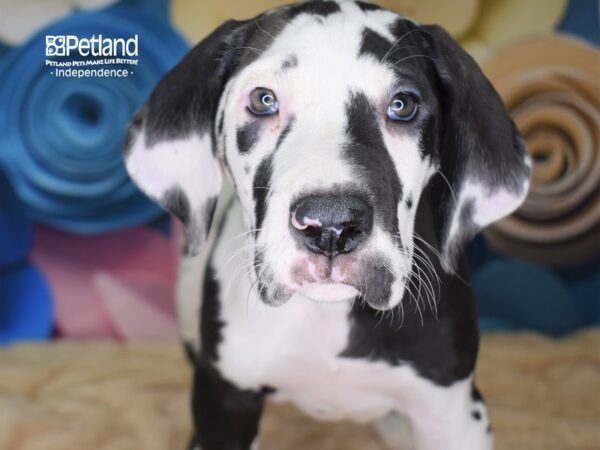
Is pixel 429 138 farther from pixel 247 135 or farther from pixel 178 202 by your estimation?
pixel 178 202

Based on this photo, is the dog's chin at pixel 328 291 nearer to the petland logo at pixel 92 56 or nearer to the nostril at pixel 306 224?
the nostril at pixel 306 224

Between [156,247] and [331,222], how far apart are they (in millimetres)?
1670

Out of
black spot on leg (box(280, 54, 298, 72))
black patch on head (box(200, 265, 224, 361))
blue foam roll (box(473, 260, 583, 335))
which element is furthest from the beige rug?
black spot on leg (box(280, 54, 298, 72))

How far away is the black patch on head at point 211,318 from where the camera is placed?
173 cm

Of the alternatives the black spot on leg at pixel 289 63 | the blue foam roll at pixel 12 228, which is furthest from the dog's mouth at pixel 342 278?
the blue foam roll at pixel 12 228

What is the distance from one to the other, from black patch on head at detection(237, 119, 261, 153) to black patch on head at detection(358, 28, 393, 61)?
217 mm

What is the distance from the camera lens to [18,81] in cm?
258

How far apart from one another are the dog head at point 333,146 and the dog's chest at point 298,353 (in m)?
0.19

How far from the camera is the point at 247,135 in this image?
5.06 ft

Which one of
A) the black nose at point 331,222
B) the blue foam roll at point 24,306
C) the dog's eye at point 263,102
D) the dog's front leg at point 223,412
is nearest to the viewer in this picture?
the black nose at point 331,222

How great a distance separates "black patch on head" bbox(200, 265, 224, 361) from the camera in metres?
1.73

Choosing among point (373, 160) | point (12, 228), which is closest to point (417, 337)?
point (373, 160)

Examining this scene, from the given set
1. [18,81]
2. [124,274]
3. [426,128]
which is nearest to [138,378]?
[124,274]

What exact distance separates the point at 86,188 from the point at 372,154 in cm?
153
